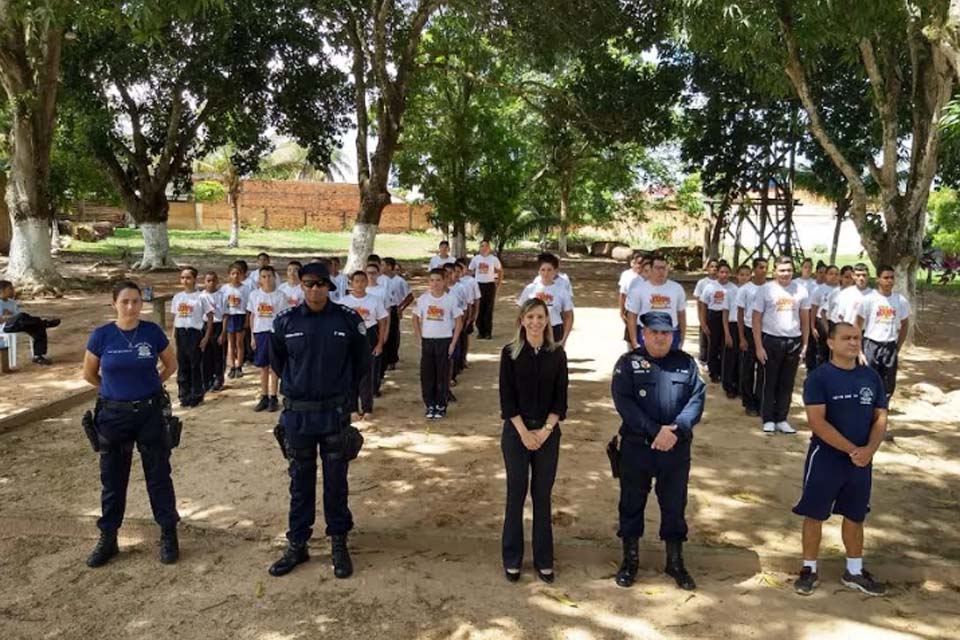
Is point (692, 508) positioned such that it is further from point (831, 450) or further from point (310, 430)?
point (310, 430)

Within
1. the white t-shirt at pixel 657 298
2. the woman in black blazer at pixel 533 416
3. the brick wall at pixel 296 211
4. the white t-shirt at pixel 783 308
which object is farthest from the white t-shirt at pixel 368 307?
the brick wall at pixel 296 211

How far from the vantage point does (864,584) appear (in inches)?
172

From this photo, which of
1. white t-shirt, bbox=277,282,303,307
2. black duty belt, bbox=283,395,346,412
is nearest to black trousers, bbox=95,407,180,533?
black duty belt, bbox=283,395,346,412

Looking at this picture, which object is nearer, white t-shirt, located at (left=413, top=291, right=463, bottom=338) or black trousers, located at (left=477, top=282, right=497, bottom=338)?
white t-shirt, located at (left=413, top=291, right=463, bottom=338)

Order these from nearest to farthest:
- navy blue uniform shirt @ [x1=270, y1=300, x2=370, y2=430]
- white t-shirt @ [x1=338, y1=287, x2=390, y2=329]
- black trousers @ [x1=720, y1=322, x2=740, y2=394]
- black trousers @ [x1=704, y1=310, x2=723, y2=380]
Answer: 1. navy blue uniform shirt @ [x1=270, y1=300, x2=370, y2=430]
2. white t-shirt @ [x1=338, y1=287, x2=390, y2=329]
3. black trousers @ [x1=720, y1=322, x2=740, y2=394]
4. black trousers @ [x1=704, y1=310, x2=723, y2=380]

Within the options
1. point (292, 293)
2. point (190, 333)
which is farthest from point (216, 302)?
point (292, 293)

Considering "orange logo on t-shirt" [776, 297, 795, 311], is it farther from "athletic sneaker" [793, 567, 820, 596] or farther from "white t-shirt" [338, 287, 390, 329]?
"white t-shirt" [338, 287, 390, 329]

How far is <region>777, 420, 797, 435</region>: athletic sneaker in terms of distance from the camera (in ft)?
24.3

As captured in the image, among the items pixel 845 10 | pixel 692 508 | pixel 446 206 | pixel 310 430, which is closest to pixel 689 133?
pixel 446 206

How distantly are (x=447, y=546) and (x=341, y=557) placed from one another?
2.39ft

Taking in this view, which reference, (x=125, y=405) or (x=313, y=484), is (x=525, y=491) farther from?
(x=125, y=405)

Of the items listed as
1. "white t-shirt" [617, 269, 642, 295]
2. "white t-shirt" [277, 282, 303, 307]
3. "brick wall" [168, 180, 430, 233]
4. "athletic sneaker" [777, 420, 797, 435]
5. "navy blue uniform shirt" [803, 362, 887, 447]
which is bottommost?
"athletic sneaker" [777, 420, 797, 435]

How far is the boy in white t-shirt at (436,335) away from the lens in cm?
771

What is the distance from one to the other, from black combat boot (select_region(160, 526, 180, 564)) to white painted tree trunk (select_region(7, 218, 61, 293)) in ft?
46.8
